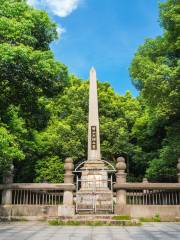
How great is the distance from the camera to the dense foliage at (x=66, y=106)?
1145 cm

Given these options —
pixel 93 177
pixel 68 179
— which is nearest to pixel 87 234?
pixel 68 179

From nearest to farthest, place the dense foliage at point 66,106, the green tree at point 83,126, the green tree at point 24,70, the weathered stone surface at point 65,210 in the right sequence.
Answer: the green tree at point 24,70
the dense foliage at point 66,106
the weathered stone surface at point 65,210
the green tree at point 83,126

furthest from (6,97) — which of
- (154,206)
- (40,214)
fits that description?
(154,206)

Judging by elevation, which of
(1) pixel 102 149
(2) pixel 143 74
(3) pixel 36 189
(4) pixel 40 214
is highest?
(2) pixel 143 74

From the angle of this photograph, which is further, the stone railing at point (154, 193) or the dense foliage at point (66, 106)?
the stone railing at point (154, 193)

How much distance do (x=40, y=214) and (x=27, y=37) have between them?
22.9 feet

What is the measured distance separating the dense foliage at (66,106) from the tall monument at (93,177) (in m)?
2.47

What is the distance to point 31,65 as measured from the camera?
37.3 feet

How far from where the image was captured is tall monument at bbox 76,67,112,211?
13867 millimetres

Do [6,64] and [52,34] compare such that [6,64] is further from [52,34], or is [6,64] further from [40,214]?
[40,214]

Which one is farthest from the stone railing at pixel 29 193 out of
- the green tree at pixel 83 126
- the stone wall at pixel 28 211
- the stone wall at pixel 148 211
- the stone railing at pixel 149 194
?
the green tree at pixel 83 126

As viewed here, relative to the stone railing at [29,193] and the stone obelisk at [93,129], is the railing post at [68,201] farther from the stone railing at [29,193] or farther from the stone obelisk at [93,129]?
the stone obelisk at [93,129]

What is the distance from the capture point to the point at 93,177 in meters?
16.0

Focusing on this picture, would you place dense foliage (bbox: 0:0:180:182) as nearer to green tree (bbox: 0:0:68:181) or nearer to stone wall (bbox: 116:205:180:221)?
green tree (bbox: 0:0:68:181)
